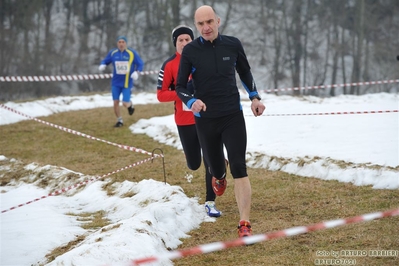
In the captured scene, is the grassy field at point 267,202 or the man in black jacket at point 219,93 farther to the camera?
the man in black jacket at point 219,93

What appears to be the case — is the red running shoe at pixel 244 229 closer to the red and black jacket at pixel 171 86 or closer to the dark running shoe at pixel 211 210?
the dark running shoe at pixel 211 210

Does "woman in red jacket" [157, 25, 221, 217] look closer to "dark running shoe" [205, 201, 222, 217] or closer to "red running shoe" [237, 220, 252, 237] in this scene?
"dark running shoe" [205, 201, 222, 217]

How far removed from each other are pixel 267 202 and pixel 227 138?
1.87 metres

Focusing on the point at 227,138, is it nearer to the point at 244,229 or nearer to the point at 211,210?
the point at 244,229

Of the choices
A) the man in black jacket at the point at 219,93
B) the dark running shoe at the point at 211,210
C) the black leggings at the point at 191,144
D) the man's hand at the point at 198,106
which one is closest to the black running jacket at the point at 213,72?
the man in black jacket at the point at 219,93

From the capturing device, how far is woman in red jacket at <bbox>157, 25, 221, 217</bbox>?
6820mm

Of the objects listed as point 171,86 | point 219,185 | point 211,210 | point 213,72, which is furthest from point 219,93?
point 211,210

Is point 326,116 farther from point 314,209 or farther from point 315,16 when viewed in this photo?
point 315,16

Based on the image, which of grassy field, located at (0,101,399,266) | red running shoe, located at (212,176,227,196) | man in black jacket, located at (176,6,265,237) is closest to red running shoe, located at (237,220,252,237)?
man in black jacket, located at (176,6,265,237)

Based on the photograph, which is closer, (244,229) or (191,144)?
(244,229)

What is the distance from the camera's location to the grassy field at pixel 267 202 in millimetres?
5086

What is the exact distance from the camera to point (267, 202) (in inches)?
286

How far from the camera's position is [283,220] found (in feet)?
20.7

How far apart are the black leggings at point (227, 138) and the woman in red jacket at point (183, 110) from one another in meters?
0.95
